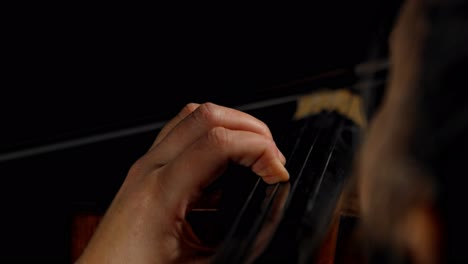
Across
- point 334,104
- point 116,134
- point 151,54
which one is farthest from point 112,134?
point 334,104

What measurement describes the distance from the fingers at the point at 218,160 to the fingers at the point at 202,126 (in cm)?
3

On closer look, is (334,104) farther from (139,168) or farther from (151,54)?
(151,54)

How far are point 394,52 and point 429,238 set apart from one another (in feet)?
0.88

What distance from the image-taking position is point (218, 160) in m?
0.83

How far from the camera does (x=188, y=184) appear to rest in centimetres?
84

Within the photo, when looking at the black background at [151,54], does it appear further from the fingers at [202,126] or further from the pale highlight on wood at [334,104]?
the fingers at [202,126]

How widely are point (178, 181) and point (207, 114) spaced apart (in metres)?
0.13

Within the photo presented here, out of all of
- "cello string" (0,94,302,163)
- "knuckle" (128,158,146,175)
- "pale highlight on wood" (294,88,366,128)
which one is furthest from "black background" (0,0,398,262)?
"knuckle" (128,158,146,175)

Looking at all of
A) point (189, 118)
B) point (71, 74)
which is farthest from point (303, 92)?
point (71, 74)

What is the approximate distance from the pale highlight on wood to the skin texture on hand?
58 cm

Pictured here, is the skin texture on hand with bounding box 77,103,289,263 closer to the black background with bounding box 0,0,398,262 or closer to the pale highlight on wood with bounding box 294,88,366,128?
the pale highlight on wood with bounding box 294,88,366,128

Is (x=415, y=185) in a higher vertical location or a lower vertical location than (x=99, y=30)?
lower

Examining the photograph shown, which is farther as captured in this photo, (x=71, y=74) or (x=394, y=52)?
(x=71, y=74)

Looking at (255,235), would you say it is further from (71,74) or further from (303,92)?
(71,74)
